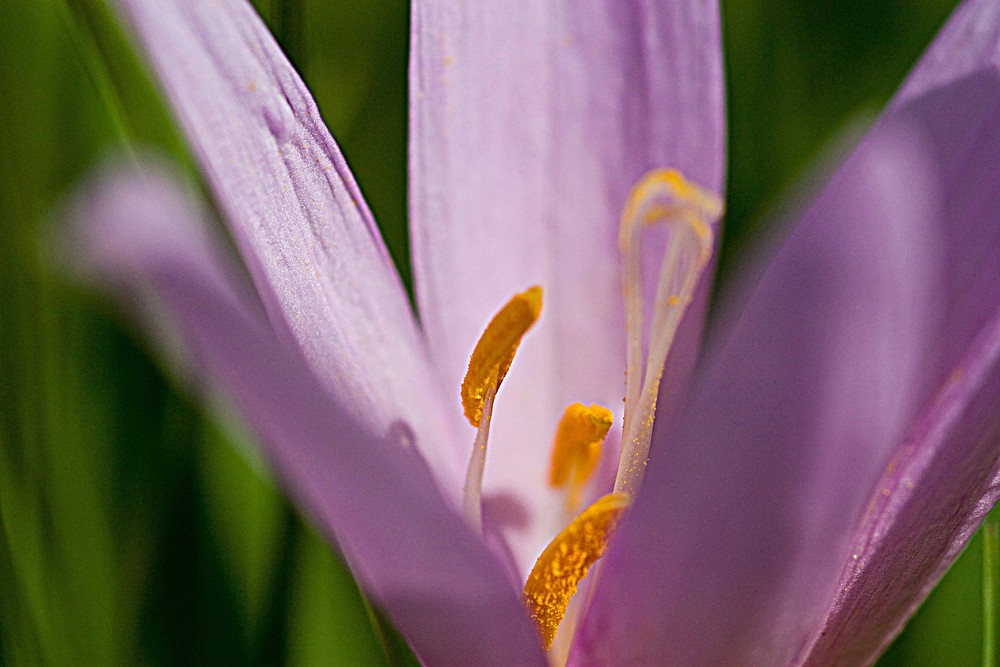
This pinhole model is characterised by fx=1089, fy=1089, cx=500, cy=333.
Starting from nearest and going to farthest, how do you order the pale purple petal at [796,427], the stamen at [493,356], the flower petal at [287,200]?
the pale purple petal at [796,427], the flower petal at [287,200], the stamen at [493,356]

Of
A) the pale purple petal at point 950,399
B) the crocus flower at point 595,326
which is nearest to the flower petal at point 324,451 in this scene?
the crocus flower at point 595,326

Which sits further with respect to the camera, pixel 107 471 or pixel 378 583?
pixel 107 471

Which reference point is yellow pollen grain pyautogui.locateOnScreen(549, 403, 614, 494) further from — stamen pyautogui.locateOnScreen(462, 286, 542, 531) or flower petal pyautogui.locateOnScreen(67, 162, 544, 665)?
flower petal pyautogui.locateOnScreen(67, 162, 544, 665)

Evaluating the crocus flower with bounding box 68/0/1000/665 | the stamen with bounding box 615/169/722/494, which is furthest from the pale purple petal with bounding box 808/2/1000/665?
the stamen with bounding box 615/169/722/494

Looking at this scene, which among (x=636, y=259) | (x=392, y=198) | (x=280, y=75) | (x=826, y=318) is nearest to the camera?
(x=826, y=318)

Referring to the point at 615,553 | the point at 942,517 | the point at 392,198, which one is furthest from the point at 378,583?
the point at 392,198

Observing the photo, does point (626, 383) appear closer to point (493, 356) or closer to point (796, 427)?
point (493, 356)

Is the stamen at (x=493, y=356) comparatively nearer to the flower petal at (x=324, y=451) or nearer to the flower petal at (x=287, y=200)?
the flower petal at (x=287, y=200)

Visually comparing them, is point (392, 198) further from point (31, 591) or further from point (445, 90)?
point (31, 591)
